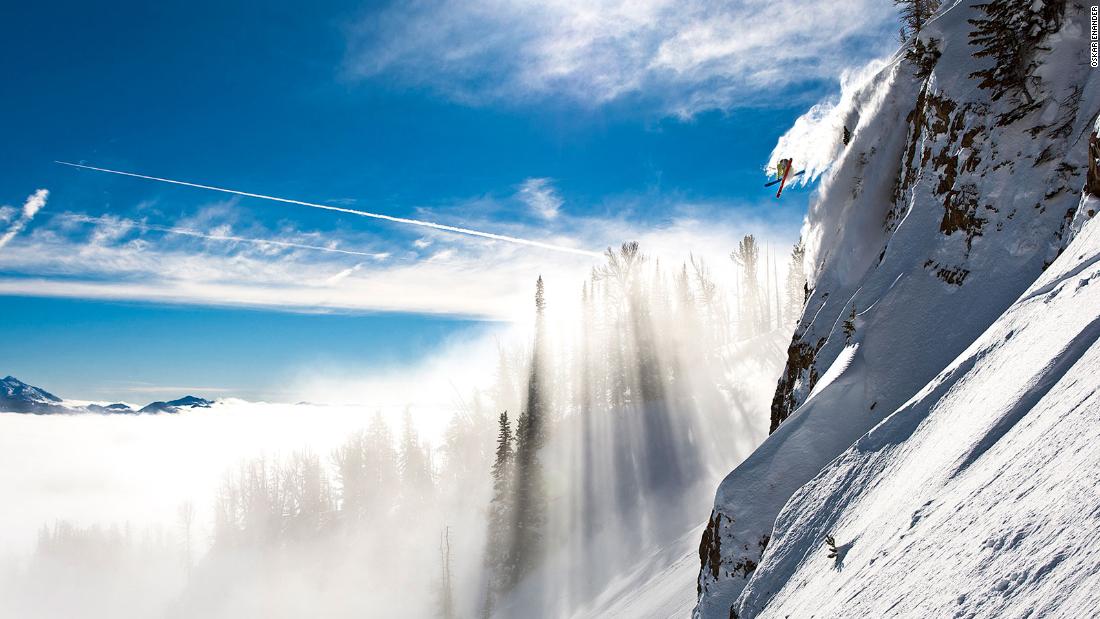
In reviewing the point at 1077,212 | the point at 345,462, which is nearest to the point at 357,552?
the point at 345,462

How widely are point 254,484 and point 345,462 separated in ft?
93.5

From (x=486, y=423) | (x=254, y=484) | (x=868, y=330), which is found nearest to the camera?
(x=868, y=330)

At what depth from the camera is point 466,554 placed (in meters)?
55.2

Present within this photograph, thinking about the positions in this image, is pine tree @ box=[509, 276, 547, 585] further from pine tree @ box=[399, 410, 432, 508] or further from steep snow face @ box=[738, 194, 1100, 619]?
steep snow face @ box=[738, 194, 1100, 619]

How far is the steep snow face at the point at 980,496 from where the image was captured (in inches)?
142

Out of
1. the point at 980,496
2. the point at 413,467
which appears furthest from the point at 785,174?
the point at 413,467

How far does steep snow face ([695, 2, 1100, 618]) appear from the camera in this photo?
9.20 metres

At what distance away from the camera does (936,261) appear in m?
10.3

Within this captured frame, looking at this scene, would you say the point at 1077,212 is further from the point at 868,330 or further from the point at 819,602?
the point at 819,602

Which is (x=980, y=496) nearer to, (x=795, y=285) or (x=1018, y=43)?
(x=1018, y=43)

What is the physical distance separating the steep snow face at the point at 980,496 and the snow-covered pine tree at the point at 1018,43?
480 cm

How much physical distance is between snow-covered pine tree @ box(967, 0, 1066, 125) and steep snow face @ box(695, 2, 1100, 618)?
0.12 meters

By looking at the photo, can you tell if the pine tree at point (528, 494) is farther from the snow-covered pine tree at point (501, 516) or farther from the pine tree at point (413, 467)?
the pine tree at point (413, 467)

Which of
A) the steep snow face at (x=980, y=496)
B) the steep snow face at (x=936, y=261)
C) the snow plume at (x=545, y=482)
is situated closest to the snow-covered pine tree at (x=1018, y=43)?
the steep snow face at (x=936, y=261)
